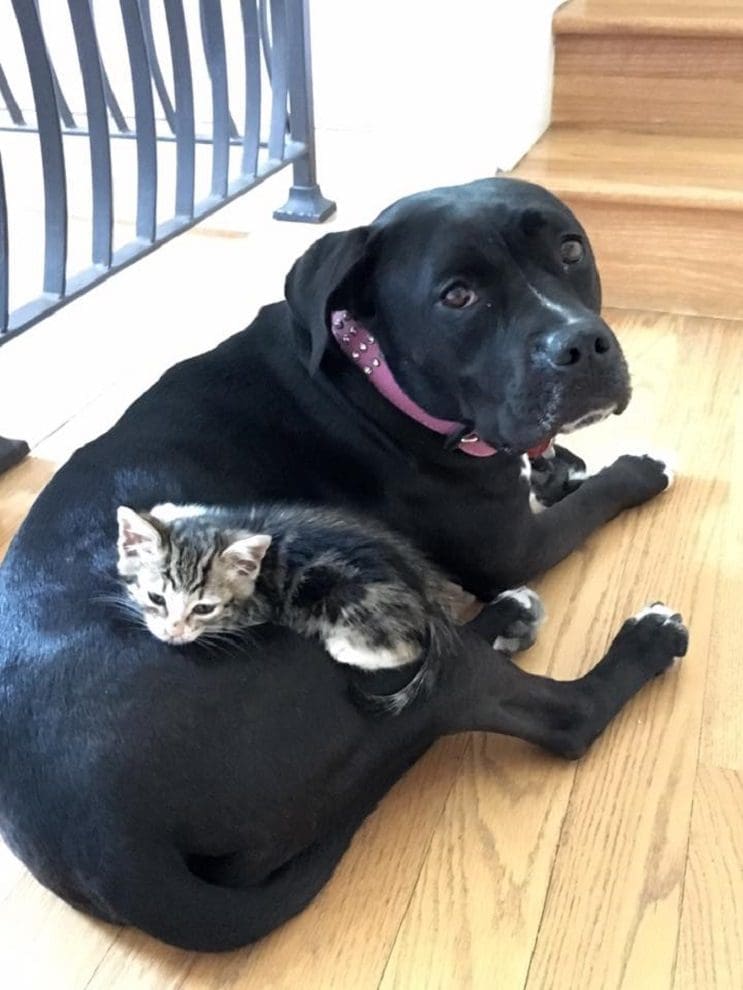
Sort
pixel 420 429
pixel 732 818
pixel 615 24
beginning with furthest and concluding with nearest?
1. pixel 615 24
2. pixel 420 429
3. pixel 732 818

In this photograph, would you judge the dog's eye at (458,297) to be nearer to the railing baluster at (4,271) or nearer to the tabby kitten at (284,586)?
the tabby kitten at (284,586)

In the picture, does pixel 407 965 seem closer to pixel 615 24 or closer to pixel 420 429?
pixel 420 429

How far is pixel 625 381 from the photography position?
134 centimetres

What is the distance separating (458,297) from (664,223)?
4.27 feet

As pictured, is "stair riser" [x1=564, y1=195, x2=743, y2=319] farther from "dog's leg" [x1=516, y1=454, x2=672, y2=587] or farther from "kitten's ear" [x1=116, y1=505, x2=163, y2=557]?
"kitten's ear" [x1=116, y1=505, x2=163, y2=557]

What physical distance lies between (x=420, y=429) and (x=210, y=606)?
1.33 feet

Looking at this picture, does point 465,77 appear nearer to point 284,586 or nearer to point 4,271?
point 4,271

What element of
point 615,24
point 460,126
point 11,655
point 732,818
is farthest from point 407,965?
point 615,24

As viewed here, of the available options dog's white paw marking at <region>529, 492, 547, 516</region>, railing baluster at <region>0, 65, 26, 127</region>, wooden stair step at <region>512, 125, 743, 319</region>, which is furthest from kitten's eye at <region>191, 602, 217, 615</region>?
railing baluster at <region>0, 65, 26, 127</region>

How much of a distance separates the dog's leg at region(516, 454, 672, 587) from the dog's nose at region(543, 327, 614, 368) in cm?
38

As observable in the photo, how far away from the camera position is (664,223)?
242cm

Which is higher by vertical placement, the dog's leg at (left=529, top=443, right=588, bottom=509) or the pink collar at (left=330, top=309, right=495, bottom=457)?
the pink collar at (left=330, top=309, right=495, bottom=457)

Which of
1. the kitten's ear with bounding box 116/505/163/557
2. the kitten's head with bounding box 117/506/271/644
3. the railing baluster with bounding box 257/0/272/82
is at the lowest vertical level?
the kitten's head with bounding box 117/506/271/644

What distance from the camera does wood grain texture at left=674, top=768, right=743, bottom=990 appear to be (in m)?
1.12
